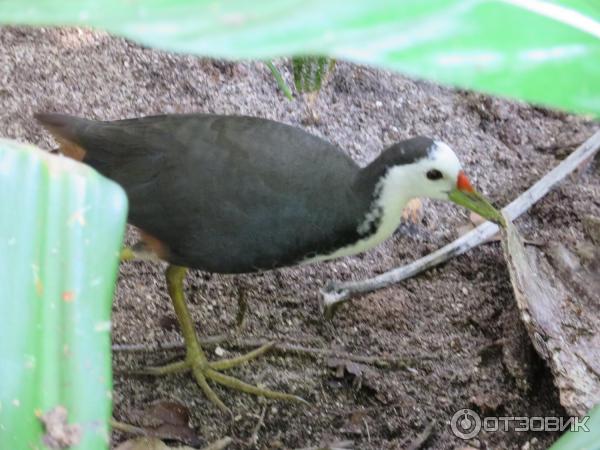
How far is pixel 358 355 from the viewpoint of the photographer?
6.59ft

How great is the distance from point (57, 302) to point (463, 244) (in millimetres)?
1614

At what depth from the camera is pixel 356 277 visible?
223cm

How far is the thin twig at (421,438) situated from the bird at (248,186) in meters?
0.42

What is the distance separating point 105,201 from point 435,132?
79.3 inches

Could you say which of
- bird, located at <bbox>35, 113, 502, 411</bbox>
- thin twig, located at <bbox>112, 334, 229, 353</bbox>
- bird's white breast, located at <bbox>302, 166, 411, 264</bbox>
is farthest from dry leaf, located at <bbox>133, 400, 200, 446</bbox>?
bird's white breast, located at <bbox>302, 166, 411, 264</bbox>

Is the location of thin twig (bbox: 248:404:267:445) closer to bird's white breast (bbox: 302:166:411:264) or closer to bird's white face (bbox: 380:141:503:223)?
bird's white breast (bbox: 302:166:411:264)

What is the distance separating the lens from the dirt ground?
187 centimetres

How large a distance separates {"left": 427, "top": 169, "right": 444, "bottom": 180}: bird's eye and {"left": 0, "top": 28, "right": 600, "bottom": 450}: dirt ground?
43cm

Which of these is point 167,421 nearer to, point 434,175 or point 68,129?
point 68,129

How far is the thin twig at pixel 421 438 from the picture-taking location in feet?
5.86

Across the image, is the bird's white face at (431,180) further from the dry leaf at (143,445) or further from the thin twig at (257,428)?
the dry leaf at (143,445)

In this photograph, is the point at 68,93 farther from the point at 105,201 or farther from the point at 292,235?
the point at 105,201

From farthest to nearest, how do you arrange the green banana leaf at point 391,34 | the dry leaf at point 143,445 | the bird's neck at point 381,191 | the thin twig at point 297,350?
the thin twig at point 297,350 < the bird's neck at point 381,191 < the dry leaf at point 143,445 < the green banana leaf at point 391,34

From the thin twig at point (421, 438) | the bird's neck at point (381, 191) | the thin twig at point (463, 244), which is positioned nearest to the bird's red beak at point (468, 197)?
the bird's neck at point (381, 191)
